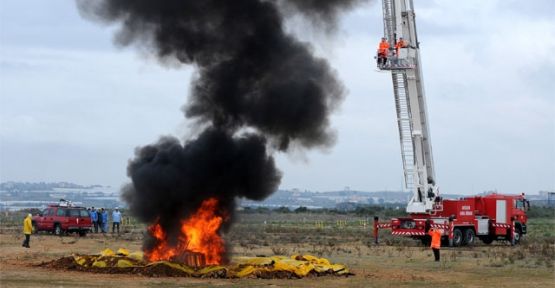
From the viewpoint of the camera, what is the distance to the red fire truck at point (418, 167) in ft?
137

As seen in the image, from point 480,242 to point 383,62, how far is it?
1402 cm

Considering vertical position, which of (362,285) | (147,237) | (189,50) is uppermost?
(189,50)

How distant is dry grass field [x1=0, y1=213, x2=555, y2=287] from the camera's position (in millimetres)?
25453

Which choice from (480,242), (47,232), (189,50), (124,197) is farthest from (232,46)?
(47,232)

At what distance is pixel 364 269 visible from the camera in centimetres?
3052

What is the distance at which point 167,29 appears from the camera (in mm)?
27734

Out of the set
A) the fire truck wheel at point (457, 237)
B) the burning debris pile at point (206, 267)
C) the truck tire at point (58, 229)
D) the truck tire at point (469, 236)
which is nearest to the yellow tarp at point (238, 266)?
the burning debris pile at point (206, 267)

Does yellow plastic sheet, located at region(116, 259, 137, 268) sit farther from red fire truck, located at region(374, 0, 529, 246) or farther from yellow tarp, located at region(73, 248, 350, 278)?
red fire truck, located at region(374, 0, 529, 246)

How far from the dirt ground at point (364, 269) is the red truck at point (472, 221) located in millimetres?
1029

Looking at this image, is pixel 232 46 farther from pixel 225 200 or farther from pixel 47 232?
pixel 47 232

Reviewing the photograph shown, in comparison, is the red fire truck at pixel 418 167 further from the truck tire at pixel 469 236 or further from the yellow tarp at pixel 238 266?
the yellow tarp at pixel 238 266

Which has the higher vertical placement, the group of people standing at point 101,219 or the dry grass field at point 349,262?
the group of people standing at point 101,219

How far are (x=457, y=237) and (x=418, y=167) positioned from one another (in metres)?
4.29

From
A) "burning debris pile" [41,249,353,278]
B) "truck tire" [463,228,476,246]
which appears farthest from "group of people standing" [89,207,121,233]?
"burning debris pile" [41,249,353,278]
